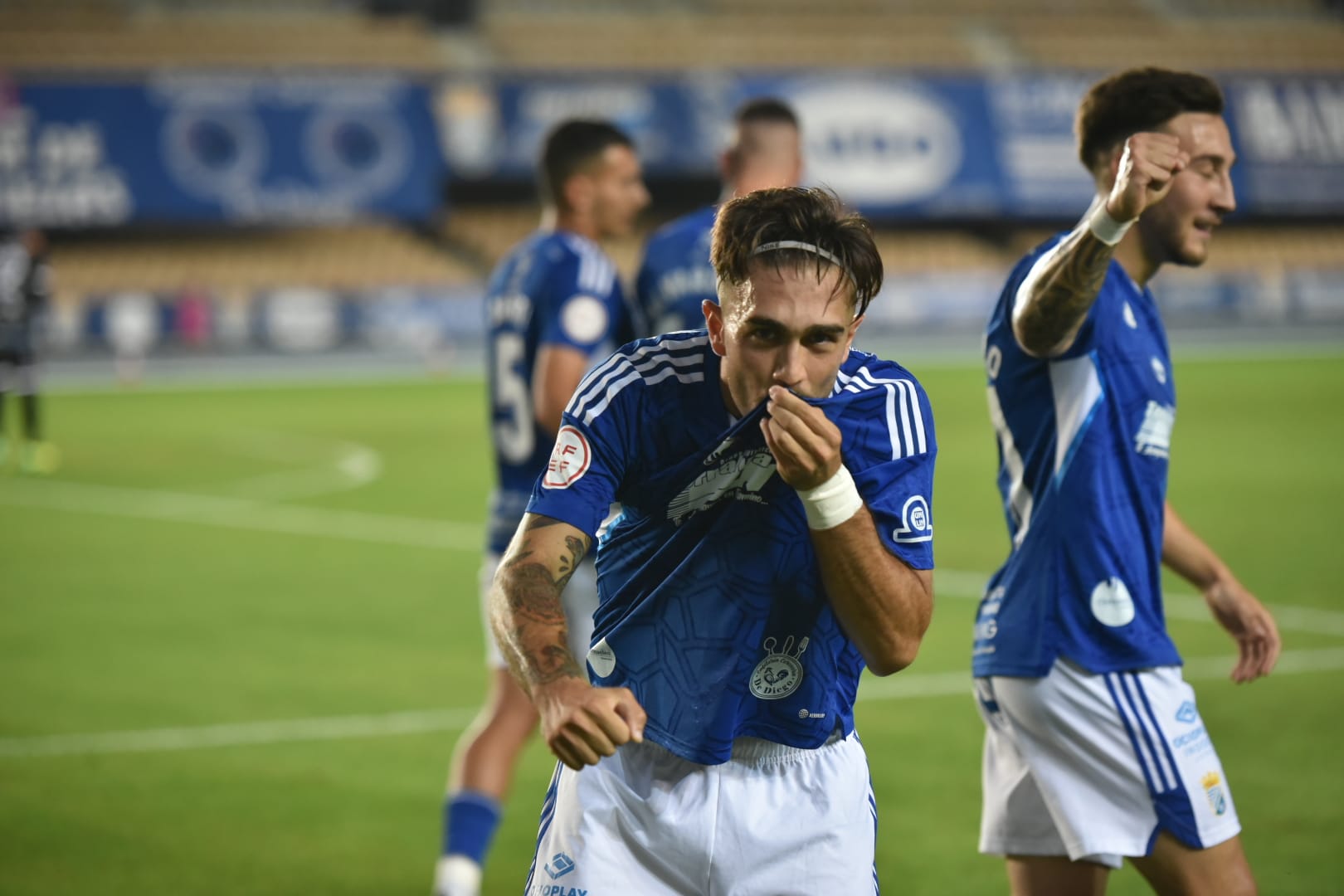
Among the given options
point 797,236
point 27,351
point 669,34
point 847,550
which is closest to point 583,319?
point 797,236

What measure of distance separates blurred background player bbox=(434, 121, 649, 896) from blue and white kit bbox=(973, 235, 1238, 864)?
1791mm

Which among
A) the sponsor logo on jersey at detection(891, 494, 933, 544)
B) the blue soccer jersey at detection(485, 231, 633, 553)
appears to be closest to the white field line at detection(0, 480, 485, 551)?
the blue soccer jersey at detection(485, 231, 633, 553)

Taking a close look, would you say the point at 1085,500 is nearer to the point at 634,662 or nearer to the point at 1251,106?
the point at 634,662

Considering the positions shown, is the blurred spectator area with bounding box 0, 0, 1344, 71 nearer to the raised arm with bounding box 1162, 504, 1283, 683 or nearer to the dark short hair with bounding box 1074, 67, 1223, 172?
the dark short hair with bounding box 1074, 67, 1223, 172

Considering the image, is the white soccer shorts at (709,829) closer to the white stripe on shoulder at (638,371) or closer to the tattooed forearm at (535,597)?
the tattooed forearm at (535,597)

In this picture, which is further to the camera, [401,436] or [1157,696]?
[401,436]

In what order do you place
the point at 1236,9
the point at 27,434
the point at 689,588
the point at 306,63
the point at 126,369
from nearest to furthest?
the point at 689,588 → the point at 27,434 → the point at 126,369 → the point at 306,63 → the point at 1236,9

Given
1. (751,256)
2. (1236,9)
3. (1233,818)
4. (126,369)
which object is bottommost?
(126,369)

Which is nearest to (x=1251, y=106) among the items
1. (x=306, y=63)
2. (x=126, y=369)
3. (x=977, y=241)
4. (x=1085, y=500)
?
(x=977, y=241)

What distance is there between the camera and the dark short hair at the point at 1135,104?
4070 millimetres

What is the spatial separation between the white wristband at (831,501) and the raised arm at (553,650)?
0.45 meters

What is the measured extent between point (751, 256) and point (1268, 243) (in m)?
42.5

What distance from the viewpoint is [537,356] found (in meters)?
5.79

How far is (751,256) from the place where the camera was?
116 inches
